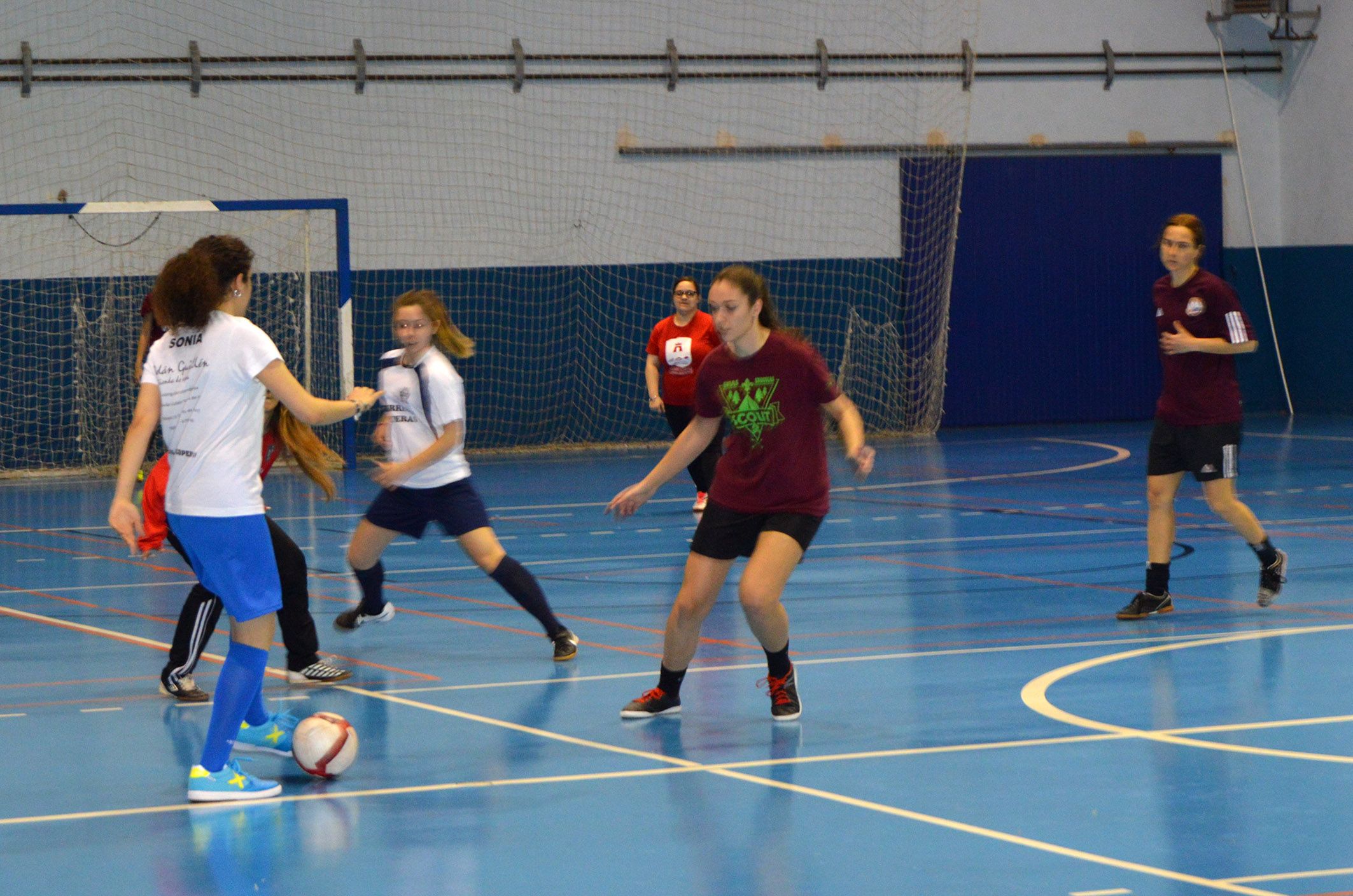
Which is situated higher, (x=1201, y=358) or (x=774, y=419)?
(x=1201, y=358)

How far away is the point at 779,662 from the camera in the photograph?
6766 mm

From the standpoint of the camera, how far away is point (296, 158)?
20.4m

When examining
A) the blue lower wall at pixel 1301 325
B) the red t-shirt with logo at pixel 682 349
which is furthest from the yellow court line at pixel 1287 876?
the blue lower wall at pixel 1301 325

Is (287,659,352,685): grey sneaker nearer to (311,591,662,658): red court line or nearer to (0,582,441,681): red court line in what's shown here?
(0,582,441,681): red court line

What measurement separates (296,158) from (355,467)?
12.2 ft

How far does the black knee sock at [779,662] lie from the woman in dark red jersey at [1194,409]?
2722 mm

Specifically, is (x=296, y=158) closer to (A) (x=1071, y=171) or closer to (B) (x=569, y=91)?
(B) (x=569, y=91)

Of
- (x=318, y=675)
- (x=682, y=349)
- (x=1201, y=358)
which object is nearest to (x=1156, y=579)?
(x=1201, y=358)

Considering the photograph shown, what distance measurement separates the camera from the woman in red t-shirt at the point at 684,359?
1398 centimetres

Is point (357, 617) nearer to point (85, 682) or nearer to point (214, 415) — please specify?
point (85, 682)

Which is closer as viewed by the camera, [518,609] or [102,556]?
[518,609]

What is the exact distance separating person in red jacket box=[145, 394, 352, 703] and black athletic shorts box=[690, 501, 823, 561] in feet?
4.70

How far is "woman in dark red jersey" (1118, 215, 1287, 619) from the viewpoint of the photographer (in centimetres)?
886

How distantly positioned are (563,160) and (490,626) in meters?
13.1
